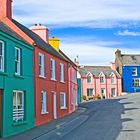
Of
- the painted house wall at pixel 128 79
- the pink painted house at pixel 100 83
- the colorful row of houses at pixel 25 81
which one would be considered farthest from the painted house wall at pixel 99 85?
the colorful row of houses at pixel 25 81

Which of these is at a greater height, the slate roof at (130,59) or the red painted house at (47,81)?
the slate roof at (130,59)

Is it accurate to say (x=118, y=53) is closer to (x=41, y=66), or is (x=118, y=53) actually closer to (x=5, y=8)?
(x=41, y=66)

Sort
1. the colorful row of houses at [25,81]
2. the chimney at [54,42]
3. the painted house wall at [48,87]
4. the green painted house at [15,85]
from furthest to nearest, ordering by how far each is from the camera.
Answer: the chimney at [54,42]
the painted house wall at [48,87]
the colorful row of houses at [25,81]
the green painted house at [15,85]

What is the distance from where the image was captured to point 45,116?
97.6ft

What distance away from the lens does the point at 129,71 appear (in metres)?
84.3

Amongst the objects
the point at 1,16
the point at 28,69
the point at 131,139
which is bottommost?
the point at 131,139

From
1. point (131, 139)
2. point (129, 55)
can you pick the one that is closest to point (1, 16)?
point (131, 139)

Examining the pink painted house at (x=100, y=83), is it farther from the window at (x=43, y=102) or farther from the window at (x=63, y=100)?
the window at (x=43, y=102)

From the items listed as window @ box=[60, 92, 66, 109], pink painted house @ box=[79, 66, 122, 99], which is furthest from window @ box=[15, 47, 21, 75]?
pink painted house @ box=[79, 66, 122, 99]

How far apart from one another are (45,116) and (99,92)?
5285 centimetres

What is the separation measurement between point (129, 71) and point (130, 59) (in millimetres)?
3982

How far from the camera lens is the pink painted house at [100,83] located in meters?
81.6

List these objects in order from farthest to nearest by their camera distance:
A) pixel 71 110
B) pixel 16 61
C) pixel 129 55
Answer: pixel 129 55 < pixel 71 110 < pixel 16 61

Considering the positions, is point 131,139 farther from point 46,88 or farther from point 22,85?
point 46,88
